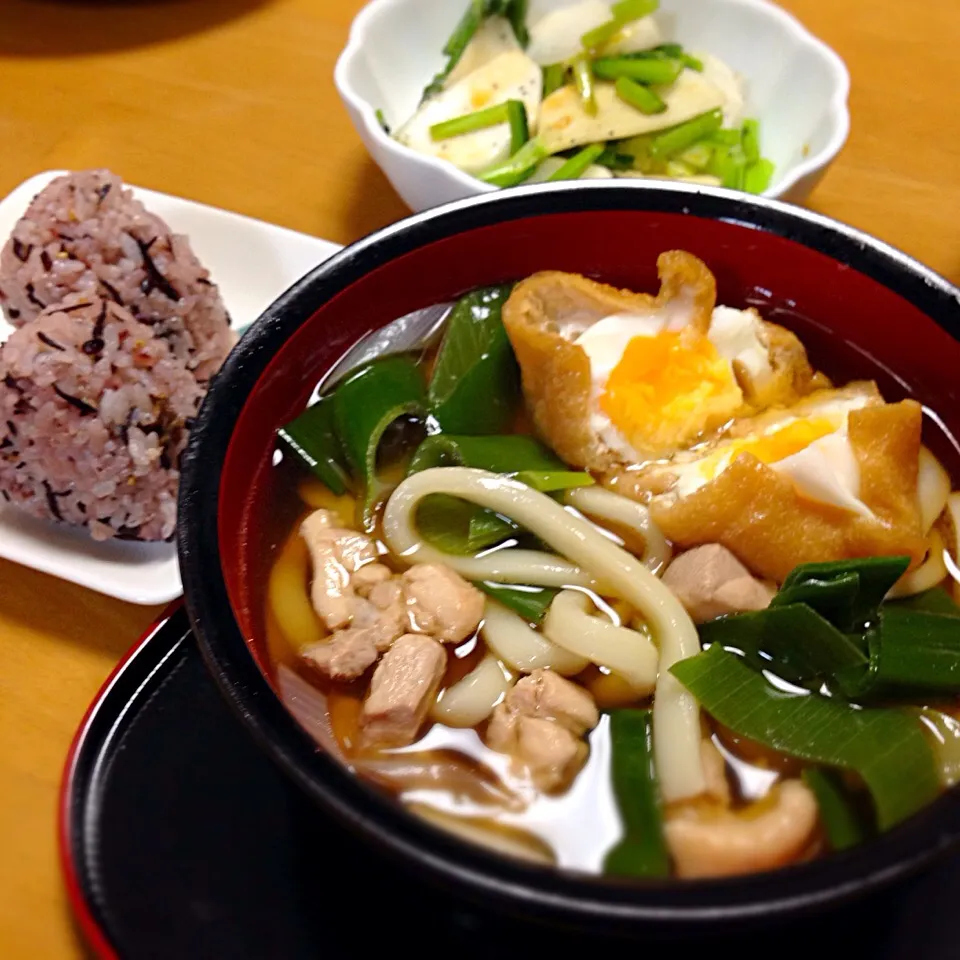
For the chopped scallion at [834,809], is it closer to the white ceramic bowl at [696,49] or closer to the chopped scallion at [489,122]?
the white ceramic bowl at [696,49]

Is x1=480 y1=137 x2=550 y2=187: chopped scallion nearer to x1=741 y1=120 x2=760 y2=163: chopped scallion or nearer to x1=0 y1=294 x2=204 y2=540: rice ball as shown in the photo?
x1=741 y1=120 x2=760 y2=163: chopped scallion

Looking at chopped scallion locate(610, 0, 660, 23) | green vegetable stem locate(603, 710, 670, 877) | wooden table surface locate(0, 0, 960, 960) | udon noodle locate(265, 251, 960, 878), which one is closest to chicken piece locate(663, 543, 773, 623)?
udon noodle locate(265, 251, 960, 878)

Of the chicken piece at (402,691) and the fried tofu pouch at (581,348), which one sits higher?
the fried tofu pouch at (581,348)

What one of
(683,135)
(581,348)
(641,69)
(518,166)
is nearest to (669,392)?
(581,348)

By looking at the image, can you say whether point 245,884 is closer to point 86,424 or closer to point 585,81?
point 86,424

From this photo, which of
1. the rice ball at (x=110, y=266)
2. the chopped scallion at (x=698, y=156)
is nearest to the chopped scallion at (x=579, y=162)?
the chopped scallion at (x=698, y=156)

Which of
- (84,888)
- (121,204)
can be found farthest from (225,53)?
(84,888)
